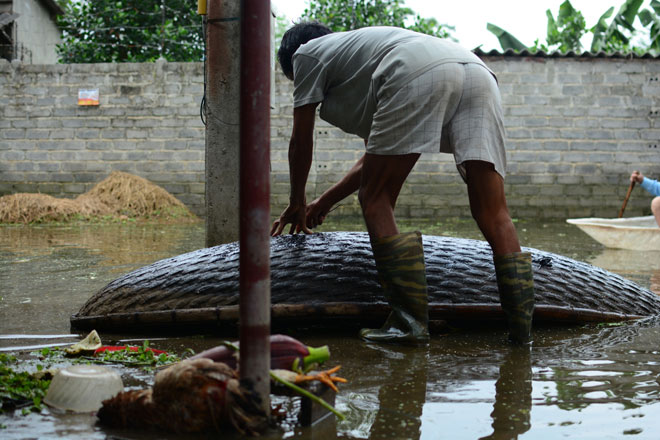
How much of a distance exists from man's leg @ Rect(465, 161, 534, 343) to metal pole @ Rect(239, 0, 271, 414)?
4.61 feet

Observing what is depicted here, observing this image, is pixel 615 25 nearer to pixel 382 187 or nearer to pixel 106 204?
pixel 106 204

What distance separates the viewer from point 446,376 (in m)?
2.17

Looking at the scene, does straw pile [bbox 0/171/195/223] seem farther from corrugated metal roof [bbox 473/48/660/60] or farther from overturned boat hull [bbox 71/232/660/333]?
overturned boat hull [bbox 71/232/660/333]

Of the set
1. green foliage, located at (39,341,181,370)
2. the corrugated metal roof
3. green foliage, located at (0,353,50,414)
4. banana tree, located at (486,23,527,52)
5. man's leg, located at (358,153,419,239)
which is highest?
banana tree, located at (486,23,527,52)

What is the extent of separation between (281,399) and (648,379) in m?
1.17

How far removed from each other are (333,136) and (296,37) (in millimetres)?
8667

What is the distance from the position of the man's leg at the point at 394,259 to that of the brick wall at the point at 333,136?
29.3ft

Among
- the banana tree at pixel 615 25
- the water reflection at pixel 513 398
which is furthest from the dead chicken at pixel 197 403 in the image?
the banana tree at pixel 615 25

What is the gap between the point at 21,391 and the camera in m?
1.84

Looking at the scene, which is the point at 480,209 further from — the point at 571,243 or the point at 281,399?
the point at 571,243

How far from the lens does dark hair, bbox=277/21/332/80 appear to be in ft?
10.3

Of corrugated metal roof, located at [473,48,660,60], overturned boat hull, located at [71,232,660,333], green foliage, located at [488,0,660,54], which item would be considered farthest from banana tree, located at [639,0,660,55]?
overturned boat hull, located at [71,232,660,333]

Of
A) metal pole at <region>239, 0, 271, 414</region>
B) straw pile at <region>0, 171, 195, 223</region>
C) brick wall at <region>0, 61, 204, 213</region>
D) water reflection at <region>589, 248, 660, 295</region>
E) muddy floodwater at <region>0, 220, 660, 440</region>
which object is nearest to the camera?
metal pole at <region>239, 0, 271, 414</region>

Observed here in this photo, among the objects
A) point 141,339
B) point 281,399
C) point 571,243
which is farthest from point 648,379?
point 571,243
